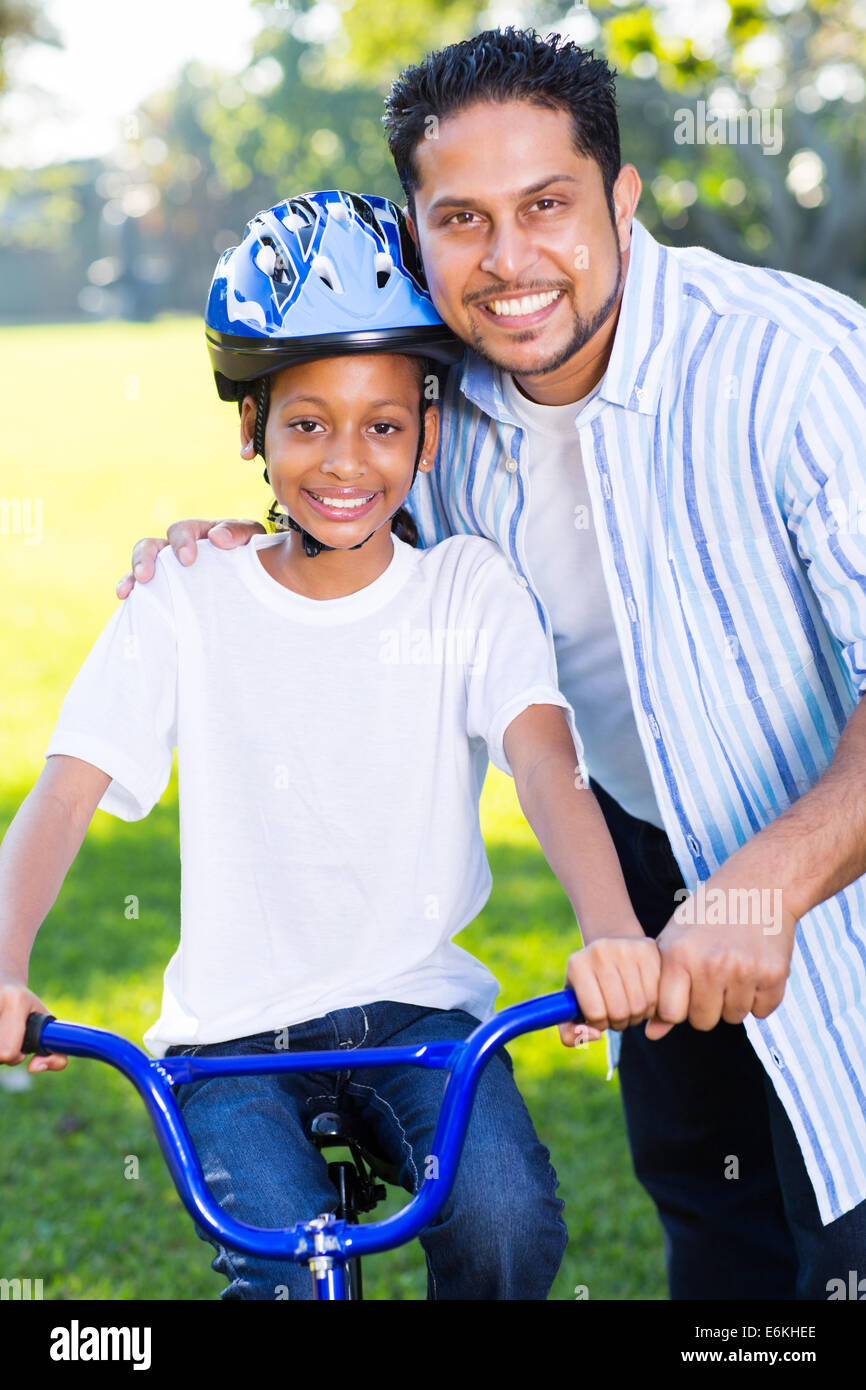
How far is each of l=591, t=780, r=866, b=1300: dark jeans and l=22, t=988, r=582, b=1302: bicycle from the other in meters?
1.31

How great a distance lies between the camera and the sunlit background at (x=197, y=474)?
14.6 ft

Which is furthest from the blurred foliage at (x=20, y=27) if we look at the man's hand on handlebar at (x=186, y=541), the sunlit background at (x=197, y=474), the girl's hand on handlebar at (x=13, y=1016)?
the girl's hand on handlebar at (x=13, y=1016)

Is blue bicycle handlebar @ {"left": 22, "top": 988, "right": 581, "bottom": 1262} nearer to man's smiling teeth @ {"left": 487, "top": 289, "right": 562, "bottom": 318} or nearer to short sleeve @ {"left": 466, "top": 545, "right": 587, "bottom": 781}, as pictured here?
short sleeve @ {"left": 466, "top": 545, "right": 587, "bottom": 781}

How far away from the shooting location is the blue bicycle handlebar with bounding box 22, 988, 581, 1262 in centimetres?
198

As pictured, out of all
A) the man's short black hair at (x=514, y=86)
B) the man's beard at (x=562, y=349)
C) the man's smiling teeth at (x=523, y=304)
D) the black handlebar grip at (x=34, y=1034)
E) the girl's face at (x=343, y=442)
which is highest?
the man's short black hair at (x=514, y=86)

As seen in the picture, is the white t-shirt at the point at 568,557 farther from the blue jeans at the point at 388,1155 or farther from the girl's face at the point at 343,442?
the blue jeans at the point at 388,1155

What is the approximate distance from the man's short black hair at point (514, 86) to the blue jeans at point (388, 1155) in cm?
160

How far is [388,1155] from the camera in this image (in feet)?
8.18

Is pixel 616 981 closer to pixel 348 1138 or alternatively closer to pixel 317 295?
pixel 348 1138

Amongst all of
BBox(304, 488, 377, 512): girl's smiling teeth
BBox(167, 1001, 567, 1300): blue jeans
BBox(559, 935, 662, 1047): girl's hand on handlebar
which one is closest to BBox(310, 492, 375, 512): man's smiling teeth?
BBox(304, 488, 377, 512): girl's smiling teeth

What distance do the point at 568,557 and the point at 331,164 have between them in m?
54.3

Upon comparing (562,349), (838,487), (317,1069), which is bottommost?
(317,1069)

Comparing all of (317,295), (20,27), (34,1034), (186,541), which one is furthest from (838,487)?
(20,27)

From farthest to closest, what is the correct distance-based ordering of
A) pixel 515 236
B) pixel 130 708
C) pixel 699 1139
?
pixel 699 1139, pixel 515 236, pixel 130 708
